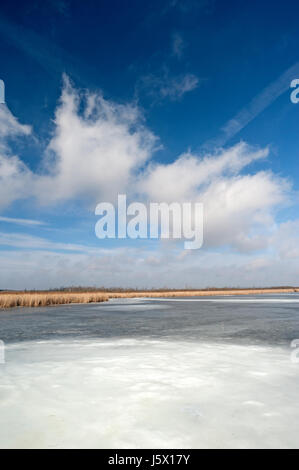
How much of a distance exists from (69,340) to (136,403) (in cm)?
372

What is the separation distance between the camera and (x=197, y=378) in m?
3.42

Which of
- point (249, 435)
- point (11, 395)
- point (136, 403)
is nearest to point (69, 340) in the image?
point (11, 395)

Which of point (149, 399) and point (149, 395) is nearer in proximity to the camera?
point (149, 399)

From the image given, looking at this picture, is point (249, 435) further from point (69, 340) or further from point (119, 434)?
point (69, 340)

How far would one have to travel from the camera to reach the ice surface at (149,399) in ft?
6.75

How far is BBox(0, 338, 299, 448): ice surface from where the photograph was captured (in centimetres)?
206

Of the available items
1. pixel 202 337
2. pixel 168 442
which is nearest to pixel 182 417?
pixel 168 442

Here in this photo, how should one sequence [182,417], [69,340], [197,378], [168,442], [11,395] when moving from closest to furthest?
1. [168,442]
2. [182,417]
3. [11,395]
4. [197,378]
5. [69,340]

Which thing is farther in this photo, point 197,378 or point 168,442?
point 197,378

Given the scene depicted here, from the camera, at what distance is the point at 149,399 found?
276cm

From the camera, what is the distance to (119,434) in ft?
6.86

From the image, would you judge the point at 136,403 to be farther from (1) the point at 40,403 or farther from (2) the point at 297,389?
(2) the point at 297,389
